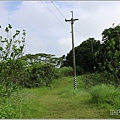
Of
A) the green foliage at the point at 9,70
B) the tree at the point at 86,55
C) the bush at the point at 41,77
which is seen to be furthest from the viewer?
the tree at the point at 86,55

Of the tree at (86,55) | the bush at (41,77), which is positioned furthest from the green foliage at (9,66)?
the tree at (86,55)

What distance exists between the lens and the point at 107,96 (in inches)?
282

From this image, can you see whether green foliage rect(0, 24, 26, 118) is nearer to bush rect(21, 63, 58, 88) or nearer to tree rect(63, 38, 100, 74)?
bush rect(21, 63, 58, 88)

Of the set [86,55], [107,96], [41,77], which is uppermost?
[86,55]

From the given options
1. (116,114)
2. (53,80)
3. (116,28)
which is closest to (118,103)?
(116,114)

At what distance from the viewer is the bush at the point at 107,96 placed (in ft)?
21.9

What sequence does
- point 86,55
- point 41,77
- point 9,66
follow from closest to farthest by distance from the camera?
point 9,66
point 41,77
point 86,55

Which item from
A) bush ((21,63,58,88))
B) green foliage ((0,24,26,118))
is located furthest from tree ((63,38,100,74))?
green foliage ((0,24,26,118))

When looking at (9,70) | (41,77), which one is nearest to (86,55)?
(41,77)

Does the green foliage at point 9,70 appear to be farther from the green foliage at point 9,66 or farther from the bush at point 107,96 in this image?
the bush at point 107,96

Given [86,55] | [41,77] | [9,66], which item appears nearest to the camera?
[9,66]

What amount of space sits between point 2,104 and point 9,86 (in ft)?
1.40

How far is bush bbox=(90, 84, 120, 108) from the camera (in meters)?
6.69

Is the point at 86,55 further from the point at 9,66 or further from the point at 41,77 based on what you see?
the point at 9,66
